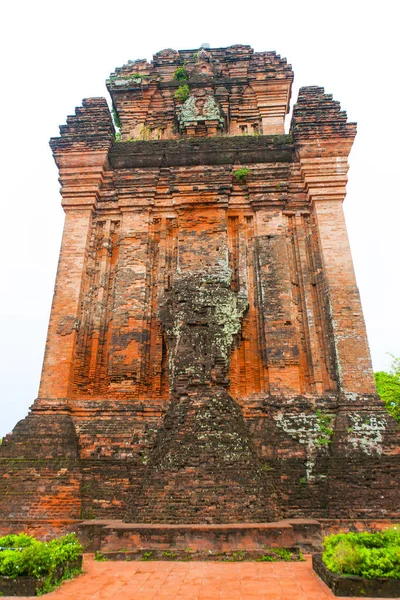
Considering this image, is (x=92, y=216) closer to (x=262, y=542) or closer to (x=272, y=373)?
(x=272, y=373)

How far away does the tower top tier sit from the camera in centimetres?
1609

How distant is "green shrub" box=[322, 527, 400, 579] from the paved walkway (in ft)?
1.18

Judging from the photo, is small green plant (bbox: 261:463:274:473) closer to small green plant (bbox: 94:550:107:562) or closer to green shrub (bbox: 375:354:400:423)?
small green plant (bbox: 94:550:107:562)

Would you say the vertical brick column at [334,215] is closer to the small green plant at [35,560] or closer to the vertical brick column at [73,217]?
the vertical brick column at [73,217]

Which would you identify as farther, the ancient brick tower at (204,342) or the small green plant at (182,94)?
the small green plant at (182,94)

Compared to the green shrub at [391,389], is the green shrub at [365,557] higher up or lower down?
lower down

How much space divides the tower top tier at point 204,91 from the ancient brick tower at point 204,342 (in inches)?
15.4

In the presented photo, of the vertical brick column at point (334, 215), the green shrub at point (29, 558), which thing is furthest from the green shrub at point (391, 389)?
the green shrub at point (29, 558)

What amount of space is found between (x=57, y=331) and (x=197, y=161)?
637 cm

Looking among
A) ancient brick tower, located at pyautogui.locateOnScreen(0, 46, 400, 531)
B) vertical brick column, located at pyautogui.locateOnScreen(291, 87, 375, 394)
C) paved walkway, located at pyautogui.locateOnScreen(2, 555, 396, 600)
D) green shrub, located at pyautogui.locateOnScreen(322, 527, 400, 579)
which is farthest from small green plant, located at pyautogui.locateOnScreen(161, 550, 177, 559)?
vertical brick column, located at pyautogui.locateOnScreen(291, 87, 375, 394)

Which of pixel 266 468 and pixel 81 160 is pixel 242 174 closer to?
pixel 81 160

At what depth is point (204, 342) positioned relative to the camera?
34.2ft

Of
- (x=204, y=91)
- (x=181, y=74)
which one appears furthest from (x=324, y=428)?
(x=181, y=74)

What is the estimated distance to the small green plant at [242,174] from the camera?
515 inches
